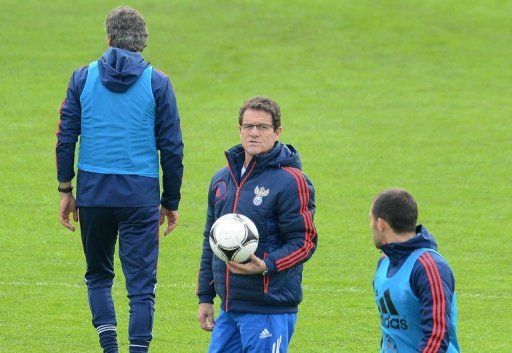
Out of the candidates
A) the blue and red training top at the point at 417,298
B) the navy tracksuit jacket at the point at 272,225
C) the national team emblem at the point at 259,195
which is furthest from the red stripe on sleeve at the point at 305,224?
the blue and red training top at the point at 417,298

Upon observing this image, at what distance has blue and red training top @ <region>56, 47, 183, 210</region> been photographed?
795cm

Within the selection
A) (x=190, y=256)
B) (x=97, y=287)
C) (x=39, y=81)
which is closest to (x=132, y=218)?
(x=97, y=287)

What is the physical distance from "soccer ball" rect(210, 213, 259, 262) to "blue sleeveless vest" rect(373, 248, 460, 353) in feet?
3.12

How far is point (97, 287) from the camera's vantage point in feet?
26.9

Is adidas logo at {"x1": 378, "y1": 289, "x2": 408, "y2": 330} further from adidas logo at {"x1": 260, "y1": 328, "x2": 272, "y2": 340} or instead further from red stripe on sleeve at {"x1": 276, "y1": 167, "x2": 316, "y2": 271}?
adidas logo at {"x1": 260, "y1": 328, "x2": 272, "y2": 340}

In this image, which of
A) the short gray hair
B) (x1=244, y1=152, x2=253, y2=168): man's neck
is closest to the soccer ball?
(x1=244, y1=152, x2=253, y2=168): man's neck

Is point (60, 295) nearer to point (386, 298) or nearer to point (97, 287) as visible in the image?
point (97, 287)

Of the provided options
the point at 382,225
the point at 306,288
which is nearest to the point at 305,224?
the point at 382,225

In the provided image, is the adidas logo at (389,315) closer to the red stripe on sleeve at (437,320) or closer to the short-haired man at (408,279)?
the short-haired man at (408,279)

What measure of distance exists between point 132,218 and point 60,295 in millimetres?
3421

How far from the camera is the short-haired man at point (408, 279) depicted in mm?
5512

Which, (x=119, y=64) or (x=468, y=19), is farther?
(x=468, y=19)

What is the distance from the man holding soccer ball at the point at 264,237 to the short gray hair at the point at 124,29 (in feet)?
4.85

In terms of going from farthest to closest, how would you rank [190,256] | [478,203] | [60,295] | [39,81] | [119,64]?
[39,81]
[478,203]
[190,256]
[60,295]
[119,64]
